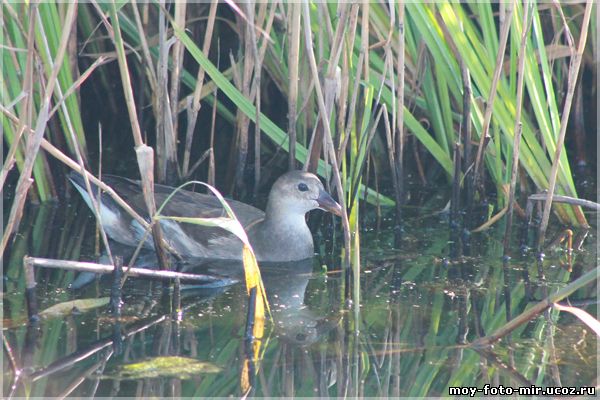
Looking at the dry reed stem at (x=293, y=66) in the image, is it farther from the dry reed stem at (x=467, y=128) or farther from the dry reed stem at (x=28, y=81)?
the dry reed stem at (x=28, y=81)

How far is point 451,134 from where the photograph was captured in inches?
225

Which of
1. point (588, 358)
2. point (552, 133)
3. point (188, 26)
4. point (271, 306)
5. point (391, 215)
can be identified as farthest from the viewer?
point (188, 26)

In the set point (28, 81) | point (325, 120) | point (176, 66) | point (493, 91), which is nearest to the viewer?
point (28, 81)

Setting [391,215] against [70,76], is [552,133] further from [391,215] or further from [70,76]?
[70,76]

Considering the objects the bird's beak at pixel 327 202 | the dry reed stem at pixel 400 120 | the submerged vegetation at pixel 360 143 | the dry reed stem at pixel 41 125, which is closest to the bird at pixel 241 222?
the bird's beak at pixel 327 202

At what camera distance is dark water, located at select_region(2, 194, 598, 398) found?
Answer: 12.0 ft

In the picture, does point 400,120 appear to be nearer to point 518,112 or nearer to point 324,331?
point 518,112

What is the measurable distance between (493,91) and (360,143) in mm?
818

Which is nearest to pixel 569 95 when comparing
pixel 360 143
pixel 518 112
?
pixel 518 112

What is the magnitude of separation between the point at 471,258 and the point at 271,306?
1308mm

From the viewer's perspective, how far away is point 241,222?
5547mm

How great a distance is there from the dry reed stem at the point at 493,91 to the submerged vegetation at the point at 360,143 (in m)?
0.01

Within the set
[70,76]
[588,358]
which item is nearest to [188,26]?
[70,76]

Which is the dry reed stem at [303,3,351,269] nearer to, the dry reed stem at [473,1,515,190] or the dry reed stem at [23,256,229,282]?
the dry reed stem at [23,256,229,282]
